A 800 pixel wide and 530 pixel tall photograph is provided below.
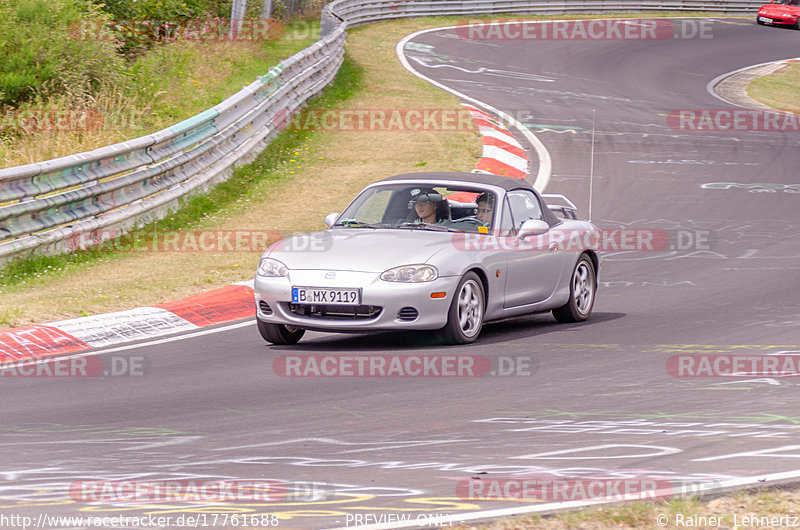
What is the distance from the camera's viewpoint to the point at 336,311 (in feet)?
30.2

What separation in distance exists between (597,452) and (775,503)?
118 cm

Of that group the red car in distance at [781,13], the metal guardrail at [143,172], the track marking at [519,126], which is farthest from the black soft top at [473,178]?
the red car in distance at [781,13]

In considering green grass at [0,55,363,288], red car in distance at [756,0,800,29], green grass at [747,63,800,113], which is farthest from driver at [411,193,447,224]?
red car in distance at [756,0,800,29]

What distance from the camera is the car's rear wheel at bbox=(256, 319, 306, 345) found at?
968 cm

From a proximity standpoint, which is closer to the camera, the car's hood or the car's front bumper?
the car's front bumper

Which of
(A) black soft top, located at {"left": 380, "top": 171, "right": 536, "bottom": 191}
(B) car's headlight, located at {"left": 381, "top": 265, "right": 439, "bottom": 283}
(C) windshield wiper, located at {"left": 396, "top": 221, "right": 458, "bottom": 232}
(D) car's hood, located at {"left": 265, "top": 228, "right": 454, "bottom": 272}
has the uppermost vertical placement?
(A) black soft top, located at {"left": 380, "top": 171, "right": 536, "bottom": 191}

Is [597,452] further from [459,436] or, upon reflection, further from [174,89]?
[174,89]

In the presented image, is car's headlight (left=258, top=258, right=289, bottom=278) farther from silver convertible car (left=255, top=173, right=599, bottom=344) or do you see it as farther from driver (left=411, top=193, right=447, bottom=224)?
driver (left=411, top=193, right=447, bottom=224)

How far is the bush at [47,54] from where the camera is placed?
703 inches

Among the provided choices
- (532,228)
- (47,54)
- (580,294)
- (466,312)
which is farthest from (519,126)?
(466,312)

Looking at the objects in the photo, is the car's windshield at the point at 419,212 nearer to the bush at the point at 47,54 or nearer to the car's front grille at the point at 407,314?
the car's front grille at the point at 407,314

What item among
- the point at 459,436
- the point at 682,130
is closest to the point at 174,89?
the point at 682,130

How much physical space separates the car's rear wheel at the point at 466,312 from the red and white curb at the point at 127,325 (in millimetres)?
2455

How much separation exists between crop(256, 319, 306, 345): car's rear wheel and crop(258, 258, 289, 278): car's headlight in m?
0.40
